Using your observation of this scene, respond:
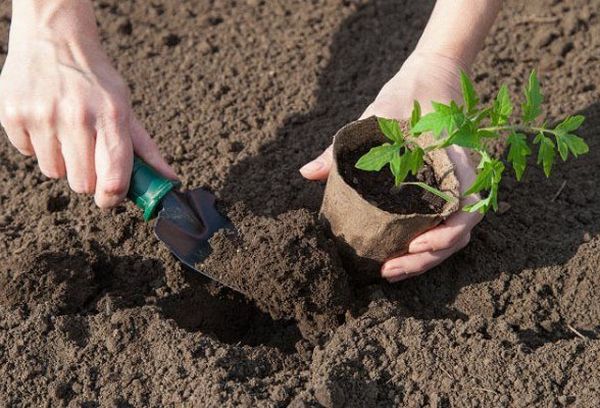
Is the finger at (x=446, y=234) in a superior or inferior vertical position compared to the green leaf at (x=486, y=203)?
inferior

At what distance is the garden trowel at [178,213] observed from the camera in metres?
2.38

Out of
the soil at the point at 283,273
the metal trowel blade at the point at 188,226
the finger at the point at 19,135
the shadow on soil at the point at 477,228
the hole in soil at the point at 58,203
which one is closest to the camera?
the soil at the point at 283,273

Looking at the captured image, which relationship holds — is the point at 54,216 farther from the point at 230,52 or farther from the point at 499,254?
the point at 499,254

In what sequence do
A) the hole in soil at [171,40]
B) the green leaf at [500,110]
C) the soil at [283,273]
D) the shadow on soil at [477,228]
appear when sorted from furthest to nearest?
the hole in soil at [171,40] → the shadow on soil at [477,228] → the soil at [283,273] → the green leaf at [500,110]

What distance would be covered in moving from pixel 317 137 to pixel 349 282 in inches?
32.3

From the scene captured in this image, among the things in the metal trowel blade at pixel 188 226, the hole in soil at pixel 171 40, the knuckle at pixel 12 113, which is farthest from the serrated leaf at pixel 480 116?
the hole in soil at pixel 171 40

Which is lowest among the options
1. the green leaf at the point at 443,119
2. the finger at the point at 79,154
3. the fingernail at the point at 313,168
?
the fingernail at the point at 313,168

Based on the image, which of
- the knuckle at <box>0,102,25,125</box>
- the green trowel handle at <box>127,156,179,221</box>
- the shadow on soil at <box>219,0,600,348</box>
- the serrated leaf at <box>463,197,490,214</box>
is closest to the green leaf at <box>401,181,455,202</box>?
the serrated leaf at <box>463,197,490,214</box>

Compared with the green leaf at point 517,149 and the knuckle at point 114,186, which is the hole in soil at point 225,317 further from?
the green leaf at point 517,149

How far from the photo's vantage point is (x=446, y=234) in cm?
239

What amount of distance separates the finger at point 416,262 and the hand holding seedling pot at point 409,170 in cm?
4

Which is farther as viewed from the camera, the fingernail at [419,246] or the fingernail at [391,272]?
the fingernail at [391,272]

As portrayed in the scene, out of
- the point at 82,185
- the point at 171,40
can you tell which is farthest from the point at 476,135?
the point at 171,40

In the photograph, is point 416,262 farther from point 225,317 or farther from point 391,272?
point 225,317
